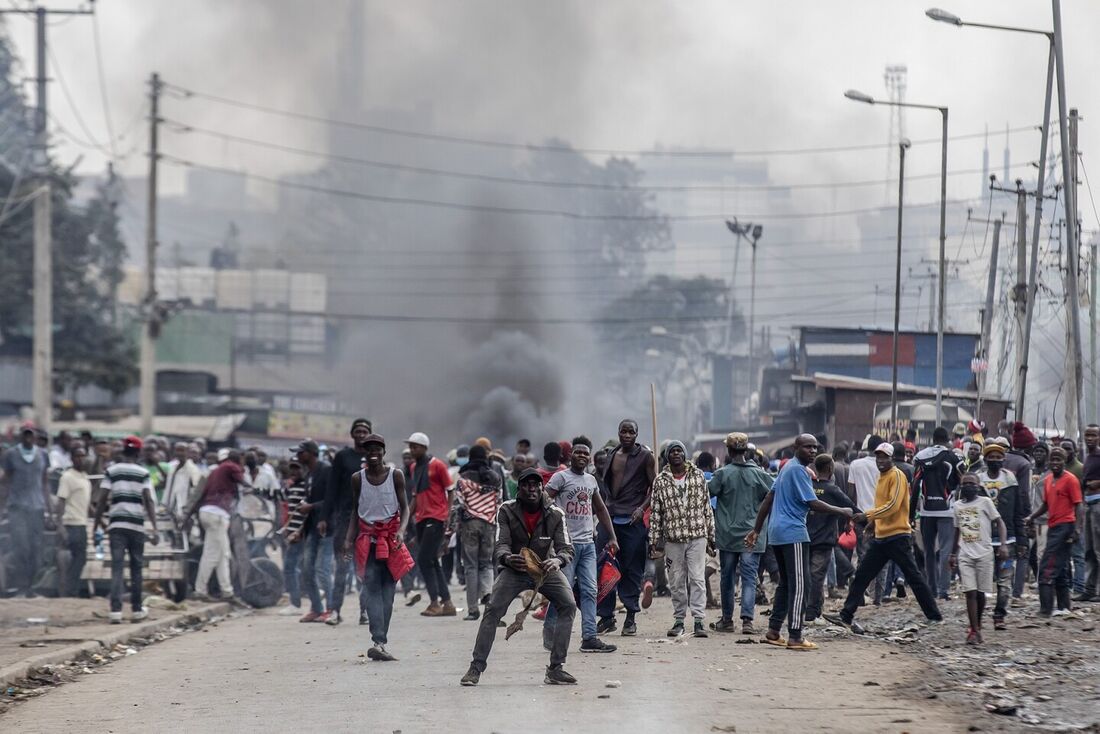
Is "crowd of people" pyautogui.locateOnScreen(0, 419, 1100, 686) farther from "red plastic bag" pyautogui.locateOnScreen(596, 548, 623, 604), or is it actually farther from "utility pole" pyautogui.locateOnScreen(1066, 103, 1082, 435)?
"utility pole" pyautogui.locateOnScreen(1066, 103, 1082, 435)

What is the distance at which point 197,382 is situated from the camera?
57125mm

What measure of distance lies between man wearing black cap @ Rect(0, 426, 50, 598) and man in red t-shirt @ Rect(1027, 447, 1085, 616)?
1063 cm

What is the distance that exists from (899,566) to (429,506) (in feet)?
14.7

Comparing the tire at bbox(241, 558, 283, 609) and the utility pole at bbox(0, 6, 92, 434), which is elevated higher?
the utility pole at bbox(0, 6, 92, 434)

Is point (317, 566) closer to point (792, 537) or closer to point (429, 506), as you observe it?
point (429, 506)

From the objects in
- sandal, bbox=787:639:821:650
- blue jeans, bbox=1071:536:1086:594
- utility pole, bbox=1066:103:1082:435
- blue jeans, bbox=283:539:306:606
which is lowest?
blue jeans, bbox=283:539:306:606

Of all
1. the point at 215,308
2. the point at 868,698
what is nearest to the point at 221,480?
the point at 868,698

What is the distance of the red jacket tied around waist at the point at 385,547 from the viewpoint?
11.1 metres

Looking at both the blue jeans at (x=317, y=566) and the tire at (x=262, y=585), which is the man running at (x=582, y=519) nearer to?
the blue jeans at (x=317, y=566)

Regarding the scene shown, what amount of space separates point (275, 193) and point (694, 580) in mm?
47993

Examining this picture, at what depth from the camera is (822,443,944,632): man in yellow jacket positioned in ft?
42.0

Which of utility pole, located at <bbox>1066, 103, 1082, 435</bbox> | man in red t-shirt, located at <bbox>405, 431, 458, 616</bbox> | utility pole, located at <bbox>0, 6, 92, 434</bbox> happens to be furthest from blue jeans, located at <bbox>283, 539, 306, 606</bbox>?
utility pole, located at <bbox>0, 6, 92, 434</bbox>

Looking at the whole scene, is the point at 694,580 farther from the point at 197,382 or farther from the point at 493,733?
the point at 197,382

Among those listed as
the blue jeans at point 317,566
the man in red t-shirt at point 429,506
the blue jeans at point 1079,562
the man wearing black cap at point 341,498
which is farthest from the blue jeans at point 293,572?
the blue jeans at point 1079,562
